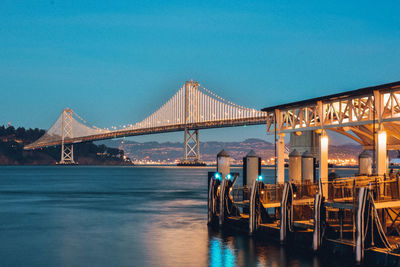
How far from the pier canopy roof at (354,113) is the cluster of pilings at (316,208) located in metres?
1.59

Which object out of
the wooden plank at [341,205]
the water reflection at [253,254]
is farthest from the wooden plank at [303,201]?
the wooden plank at [341,205]

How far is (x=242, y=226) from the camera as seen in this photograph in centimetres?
2258

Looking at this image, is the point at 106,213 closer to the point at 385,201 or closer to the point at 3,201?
the point at 3,201

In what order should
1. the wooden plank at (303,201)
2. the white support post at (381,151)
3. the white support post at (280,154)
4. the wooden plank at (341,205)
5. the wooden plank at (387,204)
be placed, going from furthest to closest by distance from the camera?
1. the white support post at (280,154)
2. the wooden plank at (303,201)
3. the white support post at (381,151)
4. the wooden plank at (341,205)
5. the wooden plank at (387,204)

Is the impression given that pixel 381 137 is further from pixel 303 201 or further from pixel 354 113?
pixel 303 201

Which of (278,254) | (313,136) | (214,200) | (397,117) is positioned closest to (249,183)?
(214,200)

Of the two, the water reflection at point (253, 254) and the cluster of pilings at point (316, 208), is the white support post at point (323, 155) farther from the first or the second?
the water reflection at point (253, 254)

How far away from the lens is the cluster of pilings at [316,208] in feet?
49.1

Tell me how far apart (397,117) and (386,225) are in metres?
3.55

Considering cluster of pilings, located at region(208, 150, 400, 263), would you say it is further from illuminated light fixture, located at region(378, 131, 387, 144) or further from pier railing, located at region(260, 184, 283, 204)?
illuminated light fixture, located at region(378, 131, 387, 144)

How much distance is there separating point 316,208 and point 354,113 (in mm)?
5209

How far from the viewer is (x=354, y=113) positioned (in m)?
20.4

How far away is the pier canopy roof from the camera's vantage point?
61.1 ft

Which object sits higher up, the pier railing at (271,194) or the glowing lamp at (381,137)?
the glowing lamp at (381,137)
